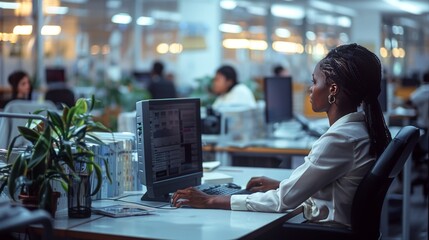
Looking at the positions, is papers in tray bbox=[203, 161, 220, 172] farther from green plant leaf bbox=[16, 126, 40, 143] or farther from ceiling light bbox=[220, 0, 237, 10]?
ceiling light bbox=[220, 0, 237, 10]

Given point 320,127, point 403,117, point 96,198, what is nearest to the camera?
point 96,198

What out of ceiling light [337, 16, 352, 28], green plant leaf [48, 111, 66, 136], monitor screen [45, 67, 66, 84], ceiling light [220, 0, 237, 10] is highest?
ceiling light [337, 16, 352, 28]

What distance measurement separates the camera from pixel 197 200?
110 inches

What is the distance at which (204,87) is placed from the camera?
7.57m

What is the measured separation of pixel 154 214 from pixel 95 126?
1.29ft

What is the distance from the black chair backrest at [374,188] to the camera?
98.5 inches

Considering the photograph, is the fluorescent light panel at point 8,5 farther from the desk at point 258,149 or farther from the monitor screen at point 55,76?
the desk at point 258,149

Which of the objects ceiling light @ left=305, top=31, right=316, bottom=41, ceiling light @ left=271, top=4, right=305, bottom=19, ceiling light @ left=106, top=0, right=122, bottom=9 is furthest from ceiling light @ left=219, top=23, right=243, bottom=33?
ceiling light @ left=305, top=31, right=316, bottom=41

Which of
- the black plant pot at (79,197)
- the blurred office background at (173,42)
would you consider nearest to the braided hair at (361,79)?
the black plant pot at (79,197)

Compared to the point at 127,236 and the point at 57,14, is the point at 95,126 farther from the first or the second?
the point at 57,14

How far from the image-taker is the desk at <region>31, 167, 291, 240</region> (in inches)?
90.2

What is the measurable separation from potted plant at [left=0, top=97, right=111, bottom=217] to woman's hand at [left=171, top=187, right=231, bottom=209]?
0.38 meters

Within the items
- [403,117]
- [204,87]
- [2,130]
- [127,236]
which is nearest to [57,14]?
[204,87]

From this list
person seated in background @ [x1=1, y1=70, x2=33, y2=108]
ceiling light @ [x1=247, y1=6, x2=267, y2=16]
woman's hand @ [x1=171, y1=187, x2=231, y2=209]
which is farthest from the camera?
ceiling light @ [x1=247, y1=6, x2=267, y2=16]
